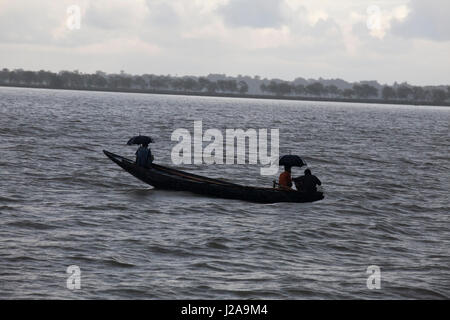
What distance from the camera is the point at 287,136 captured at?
76.8m

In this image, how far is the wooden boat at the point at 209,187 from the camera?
88.6ft

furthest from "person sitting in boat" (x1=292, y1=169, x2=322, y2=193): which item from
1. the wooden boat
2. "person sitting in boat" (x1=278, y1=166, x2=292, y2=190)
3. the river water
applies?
the river water

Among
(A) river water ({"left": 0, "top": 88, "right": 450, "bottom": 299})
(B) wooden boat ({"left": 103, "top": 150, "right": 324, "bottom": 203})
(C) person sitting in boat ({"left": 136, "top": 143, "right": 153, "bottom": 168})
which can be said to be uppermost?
(C) person sitting in boat ({"left": 136, "top": 143, "right": 153, "bottom": 168})

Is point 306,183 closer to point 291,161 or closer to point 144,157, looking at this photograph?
point 291,161

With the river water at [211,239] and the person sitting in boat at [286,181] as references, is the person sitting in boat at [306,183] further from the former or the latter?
the river water at [211,239]

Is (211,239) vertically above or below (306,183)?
below

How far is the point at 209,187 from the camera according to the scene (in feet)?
92.6

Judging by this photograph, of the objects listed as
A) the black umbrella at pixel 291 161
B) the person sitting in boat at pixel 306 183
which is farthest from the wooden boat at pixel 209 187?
the black umbrella at pixel 291 161

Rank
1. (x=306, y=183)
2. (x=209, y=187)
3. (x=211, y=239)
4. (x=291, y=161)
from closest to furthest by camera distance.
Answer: (x=211, y=239) → (x=291, y=161) → (x=306, y=183) → (x=209, y=187)

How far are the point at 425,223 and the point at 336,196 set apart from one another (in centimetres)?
637

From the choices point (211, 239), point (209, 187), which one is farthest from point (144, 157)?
point (211, 239)

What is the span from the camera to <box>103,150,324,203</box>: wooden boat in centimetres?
2700

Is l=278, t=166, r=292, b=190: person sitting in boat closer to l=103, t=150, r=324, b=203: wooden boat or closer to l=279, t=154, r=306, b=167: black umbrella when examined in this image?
l=103, t=150, r=324, b=203: wooden boat
